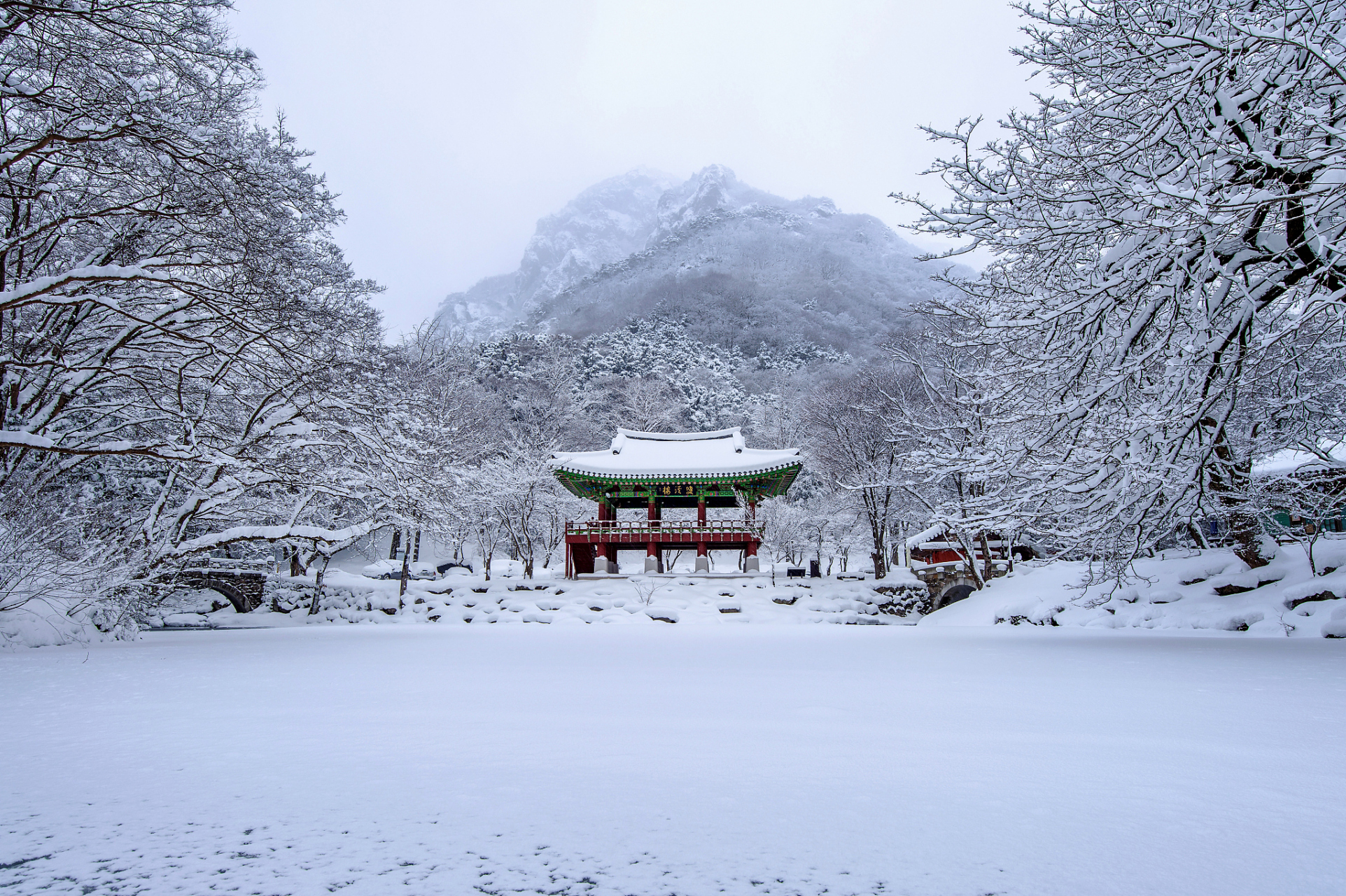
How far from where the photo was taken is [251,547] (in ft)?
65.8

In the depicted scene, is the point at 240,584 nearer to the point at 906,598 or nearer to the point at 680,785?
the point at 680,785

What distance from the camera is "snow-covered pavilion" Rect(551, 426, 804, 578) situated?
22578 mm

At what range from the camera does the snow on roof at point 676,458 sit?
880 inches

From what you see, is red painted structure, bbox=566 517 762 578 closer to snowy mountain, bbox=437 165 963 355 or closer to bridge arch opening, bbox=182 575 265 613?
bridge arch opening, bbox=182 575 265 613

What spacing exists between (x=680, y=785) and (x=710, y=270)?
81241 mm

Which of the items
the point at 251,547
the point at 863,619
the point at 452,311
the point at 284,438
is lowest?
the point at 863,619

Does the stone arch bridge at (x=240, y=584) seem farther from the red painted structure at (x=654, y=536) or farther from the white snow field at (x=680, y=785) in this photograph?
the white snow field at (x=680, y=785)

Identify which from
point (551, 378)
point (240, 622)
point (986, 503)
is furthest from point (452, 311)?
point (986, 503)

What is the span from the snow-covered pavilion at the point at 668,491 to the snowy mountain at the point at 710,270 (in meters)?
17.7

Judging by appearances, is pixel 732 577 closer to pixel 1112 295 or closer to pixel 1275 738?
pixel 1112 295

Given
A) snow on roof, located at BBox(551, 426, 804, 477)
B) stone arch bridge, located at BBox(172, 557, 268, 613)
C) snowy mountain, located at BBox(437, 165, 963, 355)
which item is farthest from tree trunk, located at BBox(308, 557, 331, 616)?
snowy mountain, located at BBox(437, 165, 963, 355)

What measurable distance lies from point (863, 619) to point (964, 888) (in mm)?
17166

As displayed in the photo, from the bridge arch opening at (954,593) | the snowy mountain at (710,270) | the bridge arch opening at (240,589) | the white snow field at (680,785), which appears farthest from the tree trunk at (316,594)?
the snowy mountain at (710,270)

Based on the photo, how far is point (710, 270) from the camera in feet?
263
